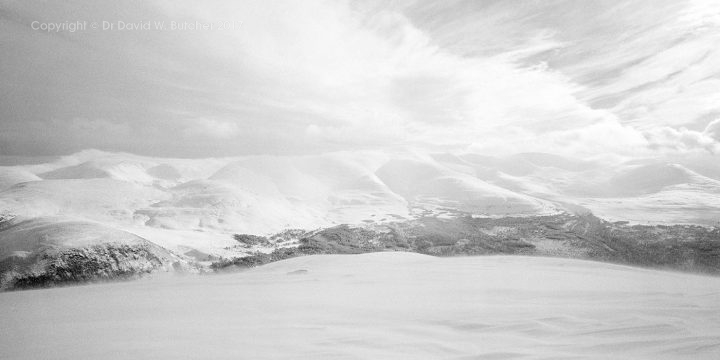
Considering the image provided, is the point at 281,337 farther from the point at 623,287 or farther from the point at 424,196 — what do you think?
the point at 424,196

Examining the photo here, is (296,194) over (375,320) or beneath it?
over

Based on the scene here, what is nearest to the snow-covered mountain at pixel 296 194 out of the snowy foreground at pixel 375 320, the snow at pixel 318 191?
the snow at pixel 318 191

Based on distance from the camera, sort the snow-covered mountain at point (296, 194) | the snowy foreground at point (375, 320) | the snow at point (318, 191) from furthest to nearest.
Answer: the snow at point (318, 191) → the snow-covered mountain at point (296, 194) → the snowy foreground at point (375, 320)

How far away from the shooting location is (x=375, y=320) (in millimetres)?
3480

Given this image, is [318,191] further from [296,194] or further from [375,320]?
[375,320]

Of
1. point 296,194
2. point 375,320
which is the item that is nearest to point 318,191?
point 296,194

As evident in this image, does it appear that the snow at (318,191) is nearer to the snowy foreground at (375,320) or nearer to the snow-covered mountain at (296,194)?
the snow-covered mountain at (296,194)

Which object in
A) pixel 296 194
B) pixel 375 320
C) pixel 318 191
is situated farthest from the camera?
pixel 318 191

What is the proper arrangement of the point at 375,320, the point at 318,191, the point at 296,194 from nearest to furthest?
the point at 375,320 → the point at 296,194 → the point at 318,191

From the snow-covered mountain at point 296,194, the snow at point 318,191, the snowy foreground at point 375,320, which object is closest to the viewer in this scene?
the snowy foreground at point 375,320

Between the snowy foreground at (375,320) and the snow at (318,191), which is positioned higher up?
the snow at (318,191)

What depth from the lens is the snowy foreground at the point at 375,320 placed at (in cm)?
264

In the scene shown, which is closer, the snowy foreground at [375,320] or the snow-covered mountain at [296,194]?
the snowy foreground at [375,320]

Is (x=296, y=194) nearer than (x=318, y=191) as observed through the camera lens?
Yes
